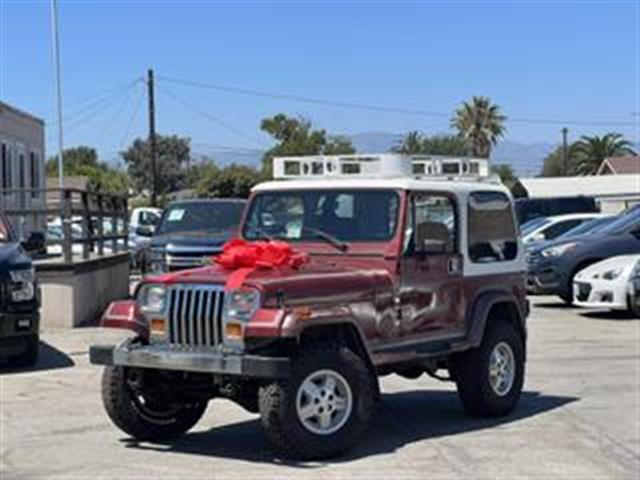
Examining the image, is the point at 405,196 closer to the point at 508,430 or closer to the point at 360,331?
the point at 360,331

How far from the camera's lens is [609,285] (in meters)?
17.8

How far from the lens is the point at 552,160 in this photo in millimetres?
122312

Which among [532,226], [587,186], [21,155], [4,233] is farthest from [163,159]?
[4,233]

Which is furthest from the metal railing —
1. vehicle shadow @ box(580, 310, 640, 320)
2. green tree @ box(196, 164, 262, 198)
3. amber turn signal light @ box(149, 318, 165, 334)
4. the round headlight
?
green tree @ box(196, 164, 262, 198)

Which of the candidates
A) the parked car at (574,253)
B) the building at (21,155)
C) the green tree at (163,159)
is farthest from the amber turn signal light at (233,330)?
the green tree at (163,159)

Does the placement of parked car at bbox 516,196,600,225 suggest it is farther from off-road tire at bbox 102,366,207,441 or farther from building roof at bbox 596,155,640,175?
building roof at bbox 596,155,640,175

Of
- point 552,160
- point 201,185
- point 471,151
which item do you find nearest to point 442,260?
point 201,185

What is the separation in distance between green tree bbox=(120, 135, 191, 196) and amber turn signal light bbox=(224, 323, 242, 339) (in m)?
103

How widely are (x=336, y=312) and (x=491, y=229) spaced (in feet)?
7.68

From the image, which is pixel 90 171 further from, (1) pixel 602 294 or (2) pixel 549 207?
(1) pixel 602 294

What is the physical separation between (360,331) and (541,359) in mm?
5510

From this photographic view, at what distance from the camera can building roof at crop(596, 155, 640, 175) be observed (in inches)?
3404

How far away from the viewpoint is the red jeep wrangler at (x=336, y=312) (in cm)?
805

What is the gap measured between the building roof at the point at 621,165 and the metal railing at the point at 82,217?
65779mm
